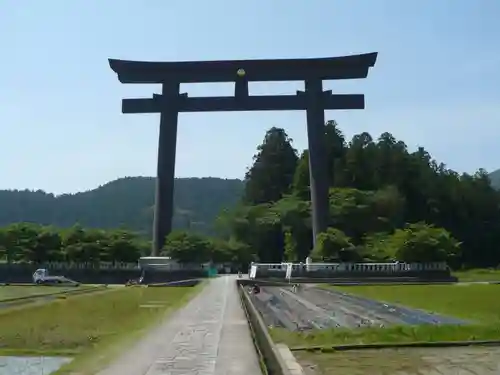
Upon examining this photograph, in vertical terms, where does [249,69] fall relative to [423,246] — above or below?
above

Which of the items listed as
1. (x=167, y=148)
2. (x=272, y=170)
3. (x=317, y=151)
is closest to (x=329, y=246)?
(x=317, y=151)

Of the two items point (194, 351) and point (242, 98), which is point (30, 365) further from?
point (242, 98)

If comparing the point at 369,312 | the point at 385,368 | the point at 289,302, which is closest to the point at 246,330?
the point at 385,368

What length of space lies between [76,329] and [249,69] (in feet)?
113

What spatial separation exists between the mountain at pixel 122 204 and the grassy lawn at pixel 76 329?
113 meters

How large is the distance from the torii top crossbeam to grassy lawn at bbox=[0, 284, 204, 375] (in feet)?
88.6

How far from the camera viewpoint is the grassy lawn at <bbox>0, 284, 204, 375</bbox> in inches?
428

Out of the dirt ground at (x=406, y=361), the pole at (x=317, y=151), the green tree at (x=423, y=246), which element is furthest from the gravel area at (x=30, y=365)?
the green tree at (x=423, y=246)

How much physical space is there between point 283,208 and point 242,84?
3018cm

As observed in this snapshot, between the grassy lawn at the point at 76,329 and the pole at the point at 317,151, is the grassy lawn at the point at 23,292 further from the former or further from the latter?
the pole at the point at 317,151

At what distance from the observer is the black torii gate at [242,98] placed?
47.2 meters

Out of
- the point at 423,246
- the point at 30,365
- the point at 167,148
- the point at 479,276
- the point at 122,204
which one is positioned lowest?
the point at 30,365

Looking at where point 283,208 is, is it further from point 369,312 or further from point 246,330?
point 246,330

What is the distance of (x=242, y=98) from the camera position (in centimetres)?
4725
